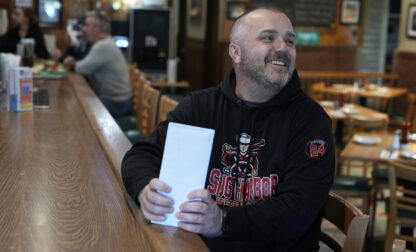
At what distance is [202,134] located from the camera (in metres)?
1.39

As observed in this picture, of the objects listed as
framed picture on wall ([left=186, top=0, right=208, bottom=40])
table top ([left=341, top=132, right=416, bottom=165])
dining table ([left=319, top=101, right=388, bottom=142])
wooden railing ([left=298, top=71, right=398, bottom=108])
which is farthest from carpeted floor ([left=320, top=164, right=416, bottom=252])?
framed picture on wall ([left=186, top=0, right=208, bottom=40])

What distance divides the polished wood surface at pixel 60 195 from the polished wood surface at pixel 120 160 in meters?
0.02

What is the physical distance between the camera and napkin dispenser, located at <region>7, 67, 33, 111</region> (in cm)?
342

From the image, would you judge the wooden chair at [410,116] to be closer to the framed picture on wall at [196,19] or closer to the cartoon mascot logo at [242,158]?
the framed picture on wall at [196,19]

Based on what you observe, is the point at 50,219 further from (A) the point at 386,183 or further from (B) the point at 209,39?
(B) the point at 209,39

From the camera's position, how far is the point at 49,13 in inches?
413

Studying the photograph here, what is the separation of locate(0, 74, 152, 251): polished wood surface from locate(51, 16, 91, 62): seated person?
4.03m

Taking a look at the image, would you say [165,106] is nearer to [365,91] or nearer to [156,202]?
[156,202]

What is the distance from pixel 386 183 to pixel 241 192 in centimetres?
306

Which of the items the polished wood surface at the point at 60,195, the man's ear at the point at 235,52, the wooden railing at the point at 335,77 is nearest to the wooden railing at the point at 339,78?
the wooden railing at the point at 335,77

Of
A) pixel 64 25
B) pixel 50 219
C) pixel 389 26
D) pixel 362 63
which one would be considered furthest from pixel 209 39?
pixel 50 219

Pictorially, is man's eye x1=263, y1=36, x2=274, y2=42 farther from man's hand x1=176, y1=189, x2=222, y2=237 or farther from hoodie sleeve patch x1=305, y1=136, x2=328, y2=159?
man's hand x1=176, y1=189, x2=222, y2=237

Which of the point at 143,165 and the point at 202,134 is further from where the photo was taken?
the point at 143,165

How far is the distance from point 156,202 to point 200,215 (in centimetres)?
12
